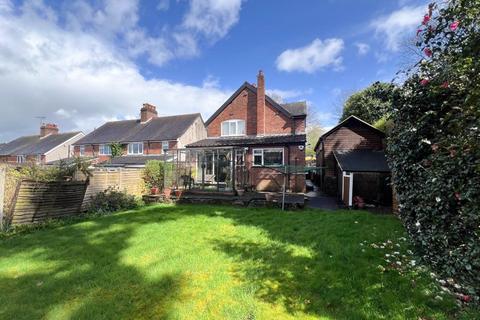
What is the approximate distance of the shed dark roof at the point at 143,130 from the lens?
25750 millimetres

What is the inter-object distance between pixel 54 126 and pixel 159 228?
42914 millimetres

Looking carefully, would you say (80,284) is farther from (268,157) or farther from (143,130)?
(143,130)

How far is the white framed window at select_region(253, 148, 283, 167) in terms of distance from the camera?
1694 centimetres

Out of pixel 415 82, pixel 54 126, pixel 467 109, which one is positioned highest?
pixel 54 126

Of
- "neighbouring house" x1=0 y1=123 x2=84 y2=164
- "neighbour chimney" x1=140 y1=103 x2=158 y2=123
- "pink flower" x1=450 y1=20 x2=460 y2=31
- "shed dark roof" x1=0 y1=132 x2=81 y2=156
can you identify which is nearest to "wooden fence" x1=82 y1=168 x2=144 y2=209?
"pink flower" x1=450 y1=20 x2=460 y2=31

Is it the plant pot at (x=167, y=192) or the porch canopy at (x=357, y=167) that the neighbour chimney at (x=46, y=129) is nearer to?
the plant pot at (x=167, y=192)

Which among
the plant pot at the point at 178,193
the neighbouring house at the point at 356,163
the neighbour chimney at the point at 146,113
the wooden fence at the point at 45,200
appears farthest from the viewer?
the neighbour chimney at the point at 146,113

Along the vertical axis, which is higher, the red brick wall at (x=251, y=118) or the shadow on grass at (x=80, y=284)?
the red brick wall at (x=251, y=118)

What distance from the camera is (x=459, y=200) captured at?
291 centimetres

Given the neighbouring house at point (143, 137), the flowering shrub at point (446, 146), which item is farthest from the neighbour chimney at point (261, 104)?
the flowering shrub at point (446, 146)

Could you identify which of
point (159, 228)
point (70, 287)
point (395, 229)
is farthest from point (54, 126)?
point (395, 229)

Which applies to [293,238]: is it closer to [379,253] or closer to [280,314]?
[379,253]

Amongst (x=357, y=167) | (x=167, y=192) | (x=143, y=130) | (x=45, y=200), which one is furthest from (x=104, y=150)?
(x=357, y=167)

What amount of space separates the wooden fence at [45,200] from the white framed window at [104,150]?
65.6ft
